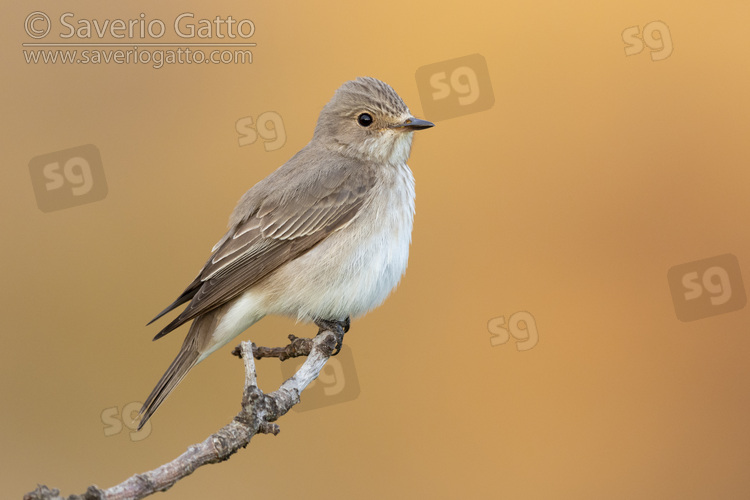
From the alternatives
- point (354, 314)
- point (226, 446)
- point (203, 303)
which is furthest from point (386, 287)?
point (226, 446)

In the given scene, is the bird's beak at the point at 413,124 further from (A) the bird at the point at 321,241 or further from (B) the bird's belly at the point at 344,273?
(B) the bird's belly at the point at 344,273

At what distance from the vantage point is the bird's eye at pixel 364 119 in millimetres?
4543

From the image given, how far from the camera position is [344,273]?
419 centimetres

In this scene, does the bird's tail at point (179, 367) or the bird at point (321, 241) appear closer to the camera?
the bird's tail at point (179, 367)

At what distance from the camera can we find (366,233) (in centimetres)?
427

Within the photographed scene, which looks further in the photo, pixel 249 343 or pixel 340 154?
pixel 340 154

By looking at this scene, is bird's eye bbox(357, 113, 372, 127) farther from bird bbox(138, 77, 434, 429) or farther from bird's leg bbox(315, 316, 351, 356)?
bird's leg bbox(315, 316, 351, 356)

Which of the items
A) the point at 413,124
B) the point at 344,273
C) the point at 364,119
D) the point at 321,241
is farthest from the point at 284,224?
the point at 413,124

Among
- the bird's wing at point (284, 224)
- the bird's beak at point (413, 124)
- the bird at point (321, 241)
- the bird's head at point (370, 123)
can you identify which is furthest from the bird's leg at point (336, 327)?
the bird's beak at point (413, 124)

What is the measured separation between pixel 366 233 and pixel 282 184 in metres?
0.61

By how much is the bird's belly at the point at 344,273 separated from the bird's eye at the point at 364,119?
0.53 m

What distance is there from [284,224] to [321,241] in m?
A: 0.23

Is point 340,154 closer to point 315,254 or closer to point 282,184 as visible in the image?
point 282,184

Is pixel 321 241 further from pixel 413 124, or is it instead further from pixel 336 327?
pixel 413 124
